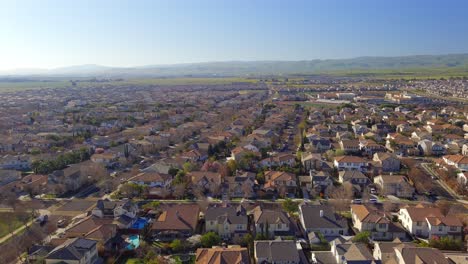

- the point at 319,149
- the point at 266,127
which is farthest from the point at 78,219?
the point at 266,127

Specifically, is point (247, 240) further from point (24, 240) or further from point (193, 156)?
point (193, 156)

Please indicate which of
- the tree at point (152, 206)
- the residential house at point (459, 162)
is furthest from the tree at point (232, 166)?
the residential house at point (459, 162)

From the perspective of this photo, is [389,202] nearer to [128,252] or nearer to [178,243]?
[178,243]

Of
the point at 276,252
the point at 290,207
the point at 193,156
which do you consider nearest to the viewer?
the point at 276,252

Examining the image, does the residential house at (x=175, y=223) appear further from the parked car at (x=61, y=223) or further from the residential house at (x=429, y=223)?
the residential house at (x=429, y=223)

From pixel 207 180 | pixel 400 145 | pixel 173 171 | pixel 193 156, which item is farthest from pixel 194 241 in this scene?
pixel 400 145
